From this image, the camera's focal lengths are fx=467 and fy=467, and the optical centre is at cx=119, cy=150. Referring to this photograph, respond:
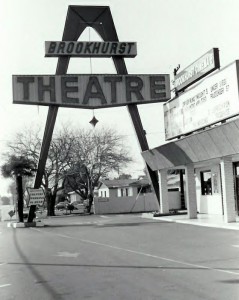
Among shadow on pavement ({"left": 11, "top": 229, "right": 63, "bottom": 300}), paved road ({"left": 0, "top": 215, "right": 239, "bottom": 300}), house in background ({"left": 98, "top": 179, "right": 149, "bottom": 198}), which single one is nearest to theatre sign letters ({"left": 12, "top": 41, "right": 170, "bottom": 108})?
paved road ({"left": 0, "top": 215, "right": 239, "bottom": 300})

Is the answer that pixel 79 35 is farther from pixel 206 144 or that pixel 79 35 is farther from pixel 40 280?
pixel 40 280

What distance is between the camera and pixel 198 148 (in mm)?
24344

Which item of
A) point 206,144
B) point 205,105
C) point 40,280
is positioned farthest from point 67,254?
point 205,105

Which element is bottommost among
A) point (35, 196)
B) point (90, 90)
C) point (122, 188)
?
point (35, 196)

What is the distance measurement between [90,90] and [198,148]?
9.22 meters

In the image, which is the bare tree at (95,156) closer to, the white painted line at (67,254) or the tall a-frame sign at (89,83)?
the tall a-frame sign at (89,83)

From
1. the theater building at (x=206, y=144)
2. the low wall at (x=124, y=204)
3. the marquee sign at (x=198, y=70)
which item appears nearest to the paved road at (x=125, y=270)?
the theater building at (x=206, y=144)

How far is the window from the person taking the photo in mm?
31952

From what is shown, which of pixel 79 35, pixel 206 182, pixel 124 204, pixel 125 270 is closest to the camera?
pixel 125 270

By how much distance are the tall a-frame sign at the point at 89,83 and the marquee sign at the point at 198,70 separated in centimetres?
197

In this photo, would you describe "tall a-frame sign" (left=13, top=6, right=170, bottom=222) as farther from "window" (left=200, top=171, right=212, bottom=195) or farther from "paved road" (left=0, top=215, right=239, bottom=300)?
"paved road" (left=0, top=215, right=239, bottom=300)

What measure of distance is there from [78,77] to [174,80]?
6.20m

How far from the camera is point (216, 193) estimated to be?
101 ft

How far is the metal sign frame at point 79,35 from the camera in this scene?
1177 inches
